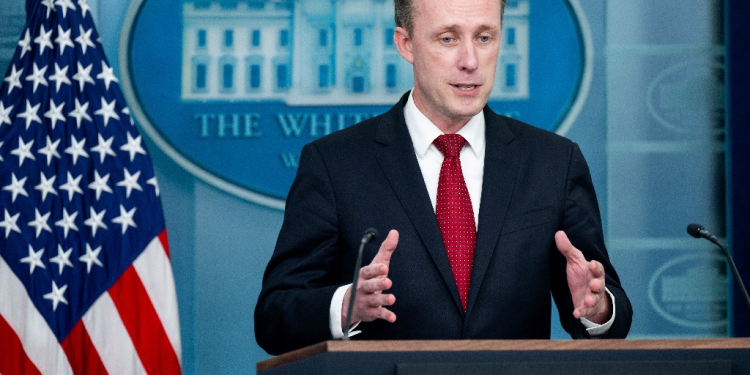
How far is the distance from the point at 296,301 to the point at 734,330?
2463 millimetres

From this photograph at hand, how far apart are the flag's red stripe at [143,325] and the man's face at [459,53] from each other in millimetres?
1594

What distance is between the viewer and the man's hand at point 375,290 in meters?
1.60

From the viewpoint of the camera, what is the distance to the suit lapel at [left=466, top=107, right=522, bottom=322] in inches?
81.4

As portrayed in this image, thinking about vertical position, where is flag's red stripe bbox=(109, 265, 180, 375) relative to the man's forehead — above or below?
below

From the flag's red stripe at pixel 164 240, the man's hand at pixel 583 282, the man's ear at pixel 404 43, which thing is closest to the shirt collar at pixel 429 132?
the man's ear at pixel 404 43

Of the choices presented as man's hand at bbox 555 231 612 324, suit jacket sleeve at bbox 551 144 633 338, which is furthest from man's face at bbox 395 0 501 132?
man's hand at bbox 555 231 612 324

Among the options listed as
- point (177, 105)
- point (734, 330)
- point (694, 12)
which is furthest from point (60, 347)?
point (694, 12)

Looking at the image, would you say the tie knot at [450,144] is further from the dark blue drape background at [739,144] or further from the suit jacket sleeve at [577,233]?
the dark blue drape background at [739,144]

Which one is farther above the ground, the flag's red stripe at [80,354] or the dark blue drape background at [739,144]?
the dark blue drape background at [739,144]

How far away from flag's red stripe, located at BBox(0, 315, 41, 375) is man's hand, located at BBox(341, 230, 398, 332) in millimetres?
1967

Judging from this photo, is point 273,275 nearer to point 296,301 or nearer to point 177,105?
point 296,301

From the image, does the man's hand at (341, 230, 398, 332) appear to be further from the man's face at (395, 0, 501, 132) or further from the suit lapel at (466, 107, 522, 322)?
the man's face at (395, 0, 501, 132)

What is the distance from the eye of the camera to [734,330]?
3.77m

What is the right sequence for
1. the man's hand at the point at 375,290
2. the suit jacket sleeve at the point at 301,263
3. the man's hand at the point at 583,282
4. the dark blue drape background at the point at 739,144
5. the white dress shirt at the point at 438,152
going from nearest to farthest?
the man's hand at the point at 375,290 < the man's hand at the point at 583,282 < the suit jacket sleeve at the point at 301,263 < the white dress shirt at the point at 438,152 < the dark blue drape background at the point at 739,144
